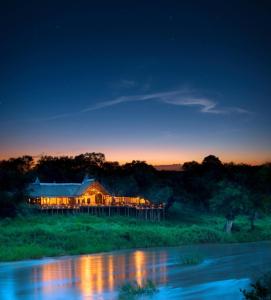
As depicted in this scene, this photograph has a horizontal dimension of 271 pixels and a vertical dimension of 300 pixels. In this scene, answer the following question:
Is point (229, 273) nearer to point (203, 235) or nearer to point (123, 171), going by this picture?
point (203, 235)

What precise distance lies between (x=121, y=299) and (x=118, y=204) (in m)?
62.2

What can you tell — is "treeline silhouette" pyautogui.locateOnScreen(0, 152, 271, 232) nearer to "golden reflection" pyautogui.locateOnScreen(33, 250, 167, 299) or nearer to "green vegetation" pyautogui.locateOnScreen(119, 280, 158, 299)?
"golden reflection" pyautogui.locateOnScreen(33, 250, 167, 299)

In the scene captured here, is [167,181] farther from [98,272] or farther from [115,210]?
[98,272]

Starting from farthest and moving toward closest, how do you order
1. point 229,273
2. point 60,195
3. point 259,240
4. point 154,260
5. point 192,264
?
point 60,195 → point 259,240 → point 154,260 → point 192,264 → point 229,273

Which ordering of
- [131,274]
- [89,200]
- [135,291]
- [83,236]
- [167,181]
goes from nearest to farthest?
[135,291]
[131,274]
[83,236]
[89,200]
[167,181]

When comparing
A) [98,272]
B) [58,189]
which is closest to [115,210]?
[58,189]

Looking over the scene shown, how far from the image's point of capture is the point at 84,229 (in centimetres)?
5941

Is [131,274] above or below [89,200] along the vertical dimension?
below

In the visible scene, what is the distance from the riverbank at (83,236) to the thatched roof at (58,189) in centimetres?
1198

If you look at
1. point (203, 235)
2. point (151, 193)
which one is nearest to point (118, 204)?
point (151, 193)

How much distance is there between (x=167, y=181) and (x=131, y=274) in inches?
2278

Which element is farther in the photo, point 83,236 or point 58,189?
point 58,189

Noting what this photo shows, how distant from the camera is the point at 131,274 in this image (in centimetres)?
3484

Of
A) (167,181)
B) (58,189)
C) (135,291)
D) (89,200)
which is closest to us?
(135,291)
